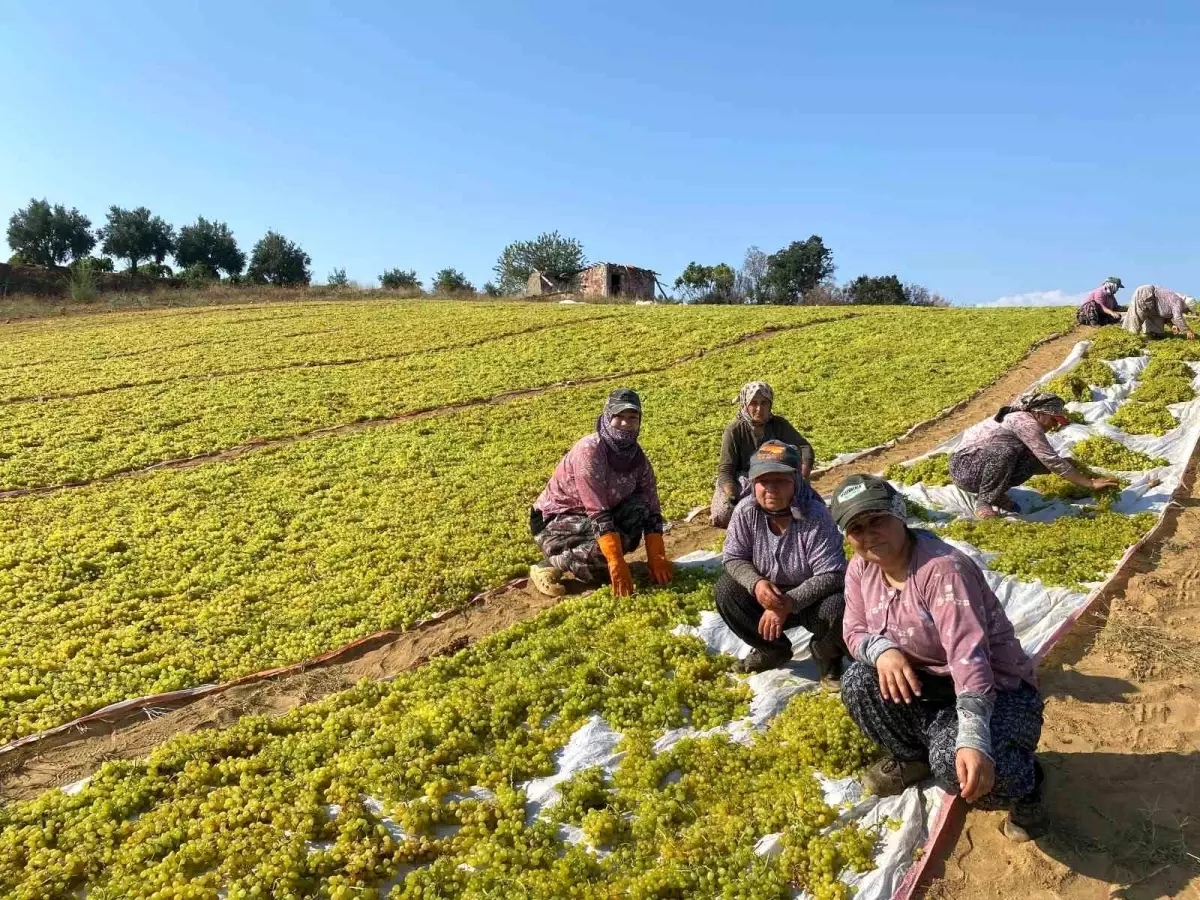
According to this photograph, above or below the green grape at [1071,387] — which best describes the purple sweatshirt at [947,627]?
below

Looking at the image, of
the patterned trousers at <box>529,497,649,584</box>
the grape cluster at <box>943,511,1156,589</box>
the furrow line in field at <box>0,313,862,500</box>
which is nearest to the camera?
the grape cluster at <box>943,511,1156,589</box>

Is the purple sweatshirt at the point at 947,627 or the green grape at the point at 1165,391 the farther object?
the green grape at the point at 1165,391

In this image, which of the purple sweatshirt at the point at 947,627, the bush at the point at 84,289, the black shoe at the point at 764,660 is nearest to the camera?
the purple sweatshirt at the point at 947,627

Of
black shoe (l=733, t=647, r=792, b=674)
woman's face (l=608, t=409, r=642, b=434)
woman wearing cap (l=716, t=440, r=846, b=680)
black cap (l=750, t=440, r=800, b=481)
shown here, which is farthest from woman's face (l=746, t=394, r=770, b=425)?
black shoe (l=733, t=647, r=792, b=674)

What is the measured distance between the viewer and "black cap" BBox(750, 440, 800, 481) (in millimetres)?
4676

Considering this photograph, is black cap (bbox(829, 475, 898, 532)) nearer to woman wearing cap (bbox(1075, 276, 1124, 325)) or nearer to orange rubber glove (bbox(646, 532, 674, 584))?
orange rubber glove (bbox(646, 532, 674, 584))

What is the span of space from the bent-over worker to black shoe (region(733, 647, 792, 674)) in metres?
15.1

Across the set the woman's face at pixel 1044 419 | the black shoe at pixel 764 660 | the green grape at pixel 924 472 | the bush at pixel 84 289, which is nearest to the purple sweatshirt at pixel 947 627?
the black shoe at pixel 764 660

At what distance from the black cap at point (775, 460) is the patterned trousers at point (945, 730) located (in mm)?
1341

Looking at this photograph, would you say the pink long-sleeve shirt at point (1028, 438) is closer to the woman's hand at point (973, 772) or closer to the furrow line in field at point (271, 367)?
the woman's hand at point (973, 772)

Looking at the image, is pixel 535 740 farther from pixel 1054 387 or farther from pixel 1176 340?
pixel 1176 340

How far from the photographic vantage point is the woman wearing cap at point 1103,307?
18.9 metres

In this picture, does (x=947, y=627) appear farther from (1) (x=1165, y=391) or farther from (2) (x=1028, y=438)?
(1) (x=1165, y=391)

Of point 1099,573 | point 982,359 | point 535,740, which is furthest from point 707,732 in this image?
point 982,359
